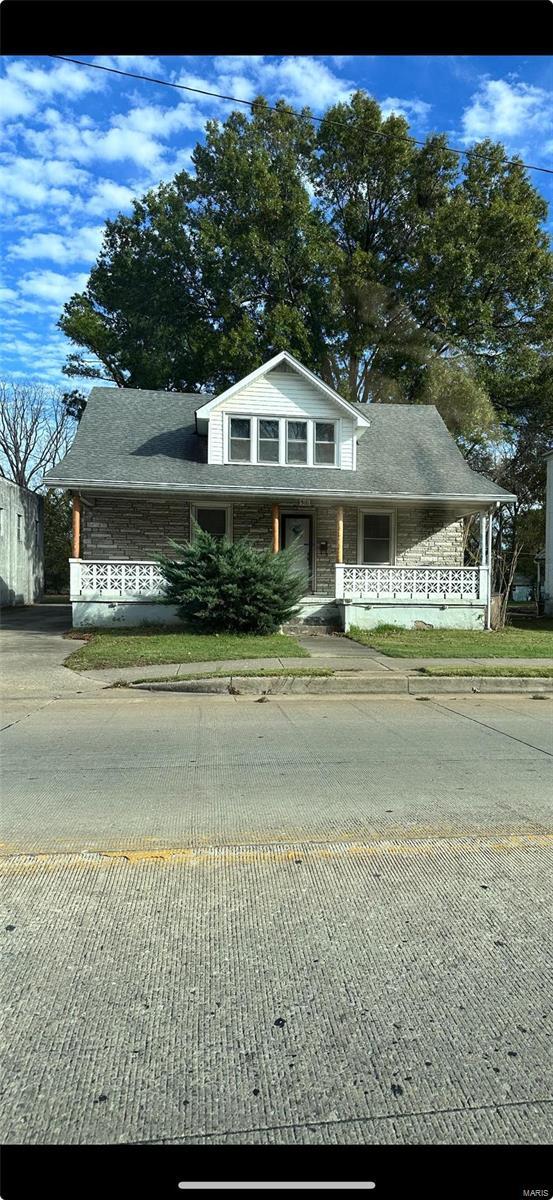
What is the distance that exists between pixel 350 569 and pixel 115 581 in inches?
235

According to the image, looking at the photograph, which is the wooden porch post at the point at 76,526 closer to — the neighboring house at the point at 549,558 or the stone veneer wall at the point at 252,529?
the stone veneer wall at the point at 252,529

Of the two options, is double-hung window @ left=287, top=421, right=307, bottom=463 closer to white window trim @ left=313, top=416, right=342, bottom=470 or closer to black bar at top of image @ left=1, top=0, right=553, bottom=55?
white window trim @ left=313, top=416, right=342, bottom=470

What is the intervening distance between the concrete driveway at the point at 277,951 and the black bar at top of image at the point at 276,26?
10.4 ft

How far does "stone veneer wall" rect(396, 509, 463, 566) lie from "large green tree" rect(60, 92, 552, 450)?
1142cm

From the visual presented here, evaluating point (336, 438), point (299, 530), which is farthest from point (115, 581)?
point (336, 438)

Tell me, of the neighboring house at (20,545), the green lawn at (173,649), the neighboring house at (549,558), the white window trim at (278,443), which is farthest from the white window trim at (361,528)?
the neighboring house at (20,545)

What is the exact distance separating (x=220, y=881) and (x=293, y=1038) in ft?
4.30

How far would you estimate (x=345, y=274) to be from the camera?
3309 centimetres

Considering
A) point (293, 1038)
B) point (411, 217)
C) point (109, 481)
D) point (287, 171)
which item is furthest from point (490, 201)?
point (293, 1038)

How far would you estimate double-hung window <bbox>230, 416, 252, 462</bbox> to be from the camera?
20422mm

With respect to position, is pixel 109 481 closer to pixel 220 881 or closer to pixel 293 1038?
pixel 220 881

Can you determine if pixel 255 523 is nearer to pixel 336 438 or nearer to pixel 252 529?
pixel 252 529
